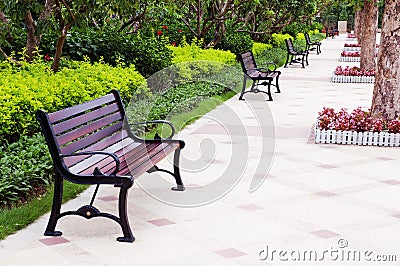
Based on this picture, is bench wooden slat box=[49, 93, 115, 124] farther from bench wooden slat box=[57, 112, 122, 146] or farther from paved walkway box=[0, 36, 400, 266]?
paved walkway box=[0, 36, 400, 266]

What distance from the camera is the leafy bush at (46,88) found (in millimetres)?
5941

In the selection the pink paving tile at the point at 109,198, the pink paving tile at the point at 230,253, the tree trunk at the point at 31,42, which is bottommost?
the pink paving tile at the point at 230,253

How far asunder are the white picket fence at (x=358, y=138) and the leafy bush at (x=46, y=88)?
2.66 m

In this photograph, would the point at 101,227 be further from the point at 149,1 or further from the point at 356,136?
the point at 149,1

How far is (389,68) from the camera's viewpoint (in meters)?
8.45

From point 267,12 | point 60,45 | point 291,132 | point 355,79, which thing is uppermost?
Answer: point 267,12

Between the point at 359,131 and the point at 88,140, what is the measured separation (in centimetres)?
437

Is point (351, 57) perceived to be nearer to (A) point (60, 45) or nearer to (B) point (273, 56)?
(B) point (273, 56)

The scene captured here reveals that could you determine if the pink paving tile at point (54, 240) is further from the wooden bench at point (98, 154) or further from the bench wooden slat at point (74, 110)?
the bench wooden slat at point (74, 110)

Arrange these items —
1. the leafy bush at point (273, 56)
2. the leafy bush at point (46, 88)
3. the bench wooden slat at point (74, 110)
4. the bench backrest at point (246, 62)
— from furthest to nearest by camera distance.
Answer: the leafy bush at point (273, 56) < the bench backrest at point (246, 62) < the leafy bush at point (46, 88) < the bench wooden slat at point (74, 110)

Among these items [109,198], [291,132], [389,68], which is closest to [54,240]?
[109,198]

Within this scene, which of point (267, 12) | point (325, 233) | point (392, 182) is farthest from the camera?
point (267, 12)

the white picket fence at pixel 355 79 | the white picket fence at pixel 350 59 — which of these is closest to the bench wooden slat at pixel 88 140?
the white picket fence at pixel 355 79

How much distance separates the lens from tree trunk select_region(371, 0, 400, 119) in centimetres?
837
